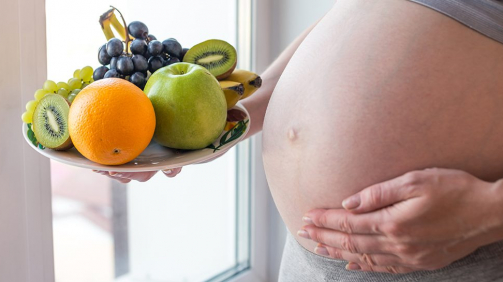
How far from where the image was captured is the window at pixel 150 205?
126 cm

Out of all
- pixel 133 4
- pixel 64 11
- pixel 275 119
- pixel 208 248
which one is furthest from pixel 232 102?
pixel 208 248

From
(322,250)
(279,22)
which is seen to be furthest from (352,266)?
(279,22)

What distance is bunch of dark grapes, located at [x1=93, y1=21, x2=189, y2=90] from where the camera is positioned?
81 cm

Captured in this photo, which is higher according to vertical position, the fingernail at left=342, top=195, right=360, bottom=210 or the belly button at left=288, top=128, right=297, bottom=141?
the belly button at left=288, top=128, right=297, bottom=141

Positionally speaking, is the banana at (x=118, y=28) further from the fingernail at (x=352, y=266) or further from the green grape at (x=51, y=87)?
the fingernail at (x=352, y=266)

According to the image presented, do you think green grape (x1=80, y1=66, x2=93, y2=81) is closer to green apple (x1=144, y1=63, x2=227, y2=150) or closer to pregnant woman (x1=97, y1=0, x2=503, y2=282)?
green apple (x1=144, y1=63, x2=227, y2=150)

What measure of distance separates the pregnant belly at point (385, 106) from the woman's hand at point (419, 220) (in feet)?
0.17

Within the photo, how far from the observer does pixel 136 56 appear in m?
0.83

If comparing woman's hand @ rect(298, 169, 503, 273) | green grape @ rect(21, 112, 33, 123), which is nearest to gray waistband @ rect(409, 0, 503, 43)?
woman's hand @ rect(298, 169, 503, 273)

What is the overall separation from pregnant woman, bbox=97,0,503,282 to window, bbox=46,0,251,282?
0.72 meters

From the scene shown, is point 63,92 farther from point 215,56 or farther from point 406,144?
point 406,144

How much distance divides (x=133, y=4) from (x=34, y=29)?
0.46m

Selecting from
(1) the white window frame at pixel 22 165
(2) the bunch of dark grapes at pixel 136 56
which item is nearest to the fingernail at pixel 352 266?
(2) the bunch of dark grapes at pixel 136 56

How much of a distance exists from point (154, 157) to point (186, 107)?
0.10 metres
